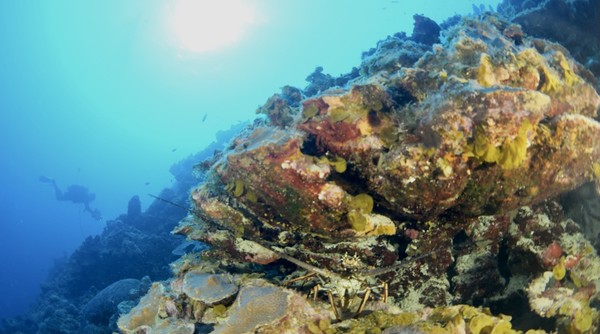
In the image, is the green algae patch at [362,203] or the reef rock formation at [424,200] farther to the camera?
the green algae patch at [362,203]

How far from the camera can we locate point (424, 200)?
3334 millimetres

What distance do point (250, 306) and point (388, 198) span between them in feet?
6.19

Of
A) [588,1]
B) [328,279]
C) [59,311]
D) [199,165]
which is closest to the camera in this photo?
[328,279]

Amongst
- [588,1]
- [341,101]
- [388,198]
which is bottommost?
[388,198]

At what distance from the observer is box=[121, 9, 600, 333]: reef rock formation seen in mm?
3121

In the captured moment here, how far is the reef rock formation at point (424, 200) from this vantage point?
3.12 meters

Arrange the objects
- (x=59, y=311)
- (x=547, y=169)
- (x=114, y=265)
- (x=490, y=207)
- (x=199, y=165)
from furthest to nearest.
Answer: (x=114, y=265)
(x=59, y=311)
(x=199, y=165)
(x=490, y=207)
(x=547, y=169)

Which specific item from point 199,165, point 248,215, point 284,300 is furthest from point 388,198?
point 199,165

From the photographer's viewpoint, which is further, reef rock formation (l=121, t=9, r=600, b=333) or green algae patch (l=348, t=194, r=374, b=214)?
green algae patch (l=348, t=194, r=374, b=214)

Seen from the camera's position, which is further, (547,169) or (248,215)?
(248,215)

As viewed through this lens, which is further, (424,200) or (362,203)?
(362,203)

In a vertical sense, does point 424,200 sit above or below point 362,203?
below

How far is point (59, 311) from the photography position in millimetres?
13000

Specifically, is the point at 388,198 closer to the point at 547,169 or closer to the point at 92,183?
the point at 547,169
